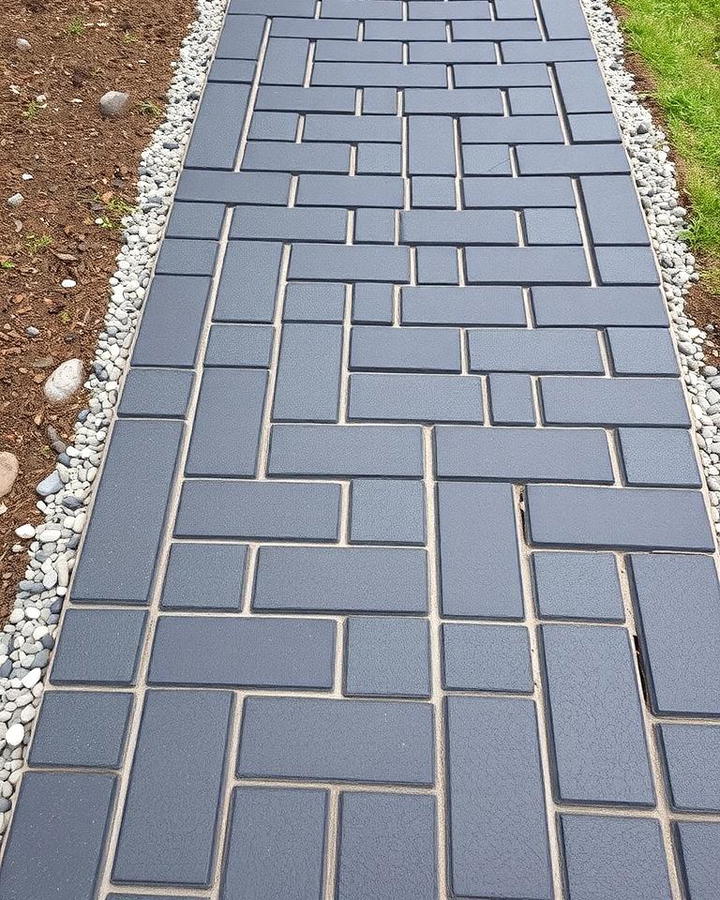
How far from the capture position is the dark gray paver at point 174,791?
185 centimetres

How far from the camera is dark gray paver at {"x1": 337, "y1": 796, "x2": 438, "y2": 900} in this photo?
5.98ft

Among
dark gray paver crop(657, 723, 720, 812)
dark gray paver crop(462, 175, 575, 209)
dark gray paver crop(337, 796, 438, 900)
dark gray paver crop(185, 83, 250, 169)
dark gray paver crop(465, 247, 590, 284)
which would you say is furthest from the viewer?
dark gray paver crop(185, 83, 250, 169)

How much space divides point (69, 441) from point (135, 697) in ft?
3.32

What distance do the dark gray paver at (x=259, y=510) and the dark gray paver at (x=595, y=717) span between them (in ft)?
2.68

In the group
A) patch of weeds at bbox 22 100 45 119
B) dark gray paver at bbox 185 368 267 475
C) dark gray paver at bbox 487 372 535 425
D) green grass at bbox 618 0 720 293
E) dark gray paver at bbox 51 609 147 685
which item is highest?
green grass at bbox 618 0 720 293

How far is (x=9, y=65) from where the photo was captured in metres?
4.14

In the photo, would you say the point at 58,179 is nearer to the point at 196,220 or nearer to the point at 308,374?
the point at 196,220

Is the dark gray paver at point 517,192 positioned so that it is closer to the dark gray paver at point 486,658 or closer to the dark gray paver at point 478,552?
the dark gray paver at point 478,552

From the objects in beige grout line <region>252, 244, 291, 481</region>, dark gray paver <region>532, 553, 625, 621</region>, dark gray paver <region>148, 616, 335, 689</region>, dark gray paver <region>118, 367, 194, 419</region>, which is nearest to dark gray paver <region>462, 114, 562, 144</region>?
beige grout line <region>252, 244, 291, 481</region>

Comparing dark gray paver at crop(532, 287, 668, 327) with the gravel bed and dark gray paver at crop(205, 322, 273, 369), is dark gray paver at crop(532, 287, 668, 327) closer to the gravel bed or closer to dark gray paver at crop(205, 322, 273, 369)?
the gravel bed

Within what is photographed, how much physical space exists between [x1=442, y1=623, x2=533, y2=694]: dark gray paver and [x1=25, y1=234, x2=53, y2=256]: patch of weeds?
96.6 inches

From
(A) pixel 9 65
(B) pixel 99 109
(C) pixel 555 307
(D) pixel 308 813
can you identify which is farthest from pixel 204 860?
(A) pixel 9 65

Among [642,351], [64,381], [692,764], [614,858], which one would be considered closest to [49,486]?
[64,381]

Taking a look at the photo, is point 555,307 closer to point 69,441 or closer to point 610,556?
point 610,556
